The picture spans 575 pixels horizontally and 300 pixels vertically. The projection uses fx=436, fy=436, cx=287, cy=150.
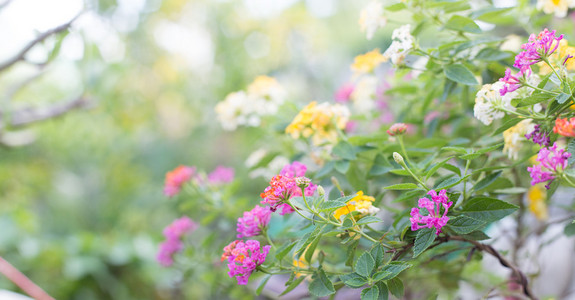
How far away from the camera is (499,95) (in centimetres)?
42

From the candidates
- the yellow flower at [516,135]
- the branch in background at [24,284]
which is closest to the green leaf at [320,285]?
the yellow flower at [516,135]

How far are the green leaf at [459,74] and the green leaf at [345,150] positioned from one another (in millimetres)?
137

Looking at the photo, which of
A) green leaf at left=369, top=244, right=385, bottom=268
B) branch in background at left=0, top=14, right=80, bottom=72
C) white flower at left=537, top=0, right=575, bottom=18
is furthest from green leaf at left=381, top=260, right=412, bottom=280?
branch in background at left=0, top=14, right=80, bottom=72

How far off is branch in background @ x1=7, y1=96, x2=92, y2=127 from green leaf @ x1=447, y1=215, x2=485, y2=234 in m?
Result: 0.92

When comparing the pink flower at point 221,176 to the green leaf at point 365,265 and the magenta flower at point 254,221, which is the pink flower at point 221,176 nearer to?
the magenta flower at point 254,221

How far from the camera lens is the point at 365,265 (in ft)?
1.30

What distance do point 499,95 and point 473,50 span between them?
151 mm

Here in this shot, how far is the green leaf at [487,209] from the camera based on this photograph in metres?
0.40

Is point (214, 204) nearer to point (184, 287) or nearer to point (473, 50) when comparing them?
point (473, 50)

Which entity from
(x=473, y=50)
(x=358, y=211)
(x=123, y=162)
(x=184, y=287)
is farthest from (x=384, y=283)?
(x=123, y=162)

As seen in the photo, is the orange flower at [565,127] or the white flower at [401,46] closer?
the orange flower at [565,127]

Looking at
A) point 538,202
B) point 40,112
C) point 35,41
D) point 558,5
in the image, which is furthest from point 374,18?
point 40,112

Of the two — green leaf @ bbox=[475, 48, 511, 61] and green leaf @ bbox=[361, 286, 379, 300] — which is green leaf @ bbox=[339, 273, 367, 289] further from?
green leaf @ bbox=[475, 48, 511, 61]

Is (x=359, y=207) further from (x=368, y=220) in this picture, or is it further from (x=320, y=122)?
(x=320, y=122)
